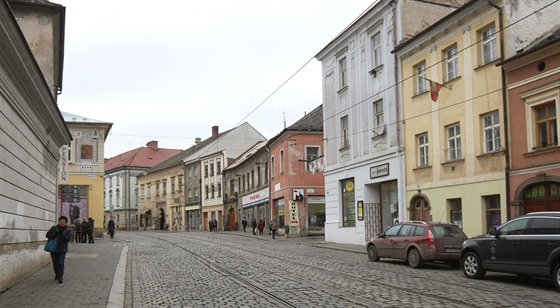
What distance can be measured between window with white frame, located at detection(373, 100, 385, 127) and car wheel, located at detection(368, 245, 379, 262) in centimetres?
920

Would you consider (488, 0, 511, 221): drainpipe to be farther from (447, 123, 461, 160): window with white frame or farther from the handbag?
the handbag

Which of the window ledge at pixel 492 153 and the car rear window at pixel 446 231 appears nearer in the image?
the car rear window at pixel 446 231

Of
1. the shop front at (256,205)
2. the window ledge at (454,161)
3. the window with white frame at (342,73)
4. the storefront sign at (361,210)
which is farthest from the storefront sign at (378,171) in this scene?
the shop front at (256,205)

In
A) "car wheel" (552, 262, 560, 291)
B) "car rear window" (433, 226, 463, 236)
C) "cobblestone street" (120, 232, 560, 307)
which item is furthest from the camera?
"car rear window" (433, 226, 463, 236)

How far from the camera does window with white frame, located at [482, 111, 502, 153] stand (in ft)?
68.1

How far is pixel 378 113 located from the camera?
29125 millimetres

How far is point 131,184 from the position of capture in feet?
295

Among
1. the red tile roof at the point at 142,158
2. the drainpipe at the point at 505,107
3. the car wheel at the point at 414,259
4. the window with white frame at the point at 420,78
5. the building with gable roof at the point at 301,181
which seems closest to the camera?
the car wheel at the point at 414,259

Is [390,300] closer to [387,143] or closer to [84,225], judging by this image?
[387,143]

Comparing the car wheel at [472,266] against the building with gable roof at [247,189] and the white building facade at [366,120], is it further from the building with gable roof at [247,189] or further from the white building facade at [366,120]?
the building with gable roof at [247,189]

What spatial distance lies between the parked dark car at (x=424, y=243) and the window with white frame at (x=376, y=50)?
38.2 ft

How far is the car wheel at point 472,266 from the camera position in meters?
14.7

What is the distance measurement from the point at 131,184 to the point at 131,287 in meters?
78.8

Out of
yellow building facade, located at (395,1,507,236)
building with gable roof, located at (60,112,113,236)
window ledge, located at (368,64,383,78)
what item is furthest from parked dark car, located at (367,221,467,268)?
building with gable roof, located at (60,112,113,236)
